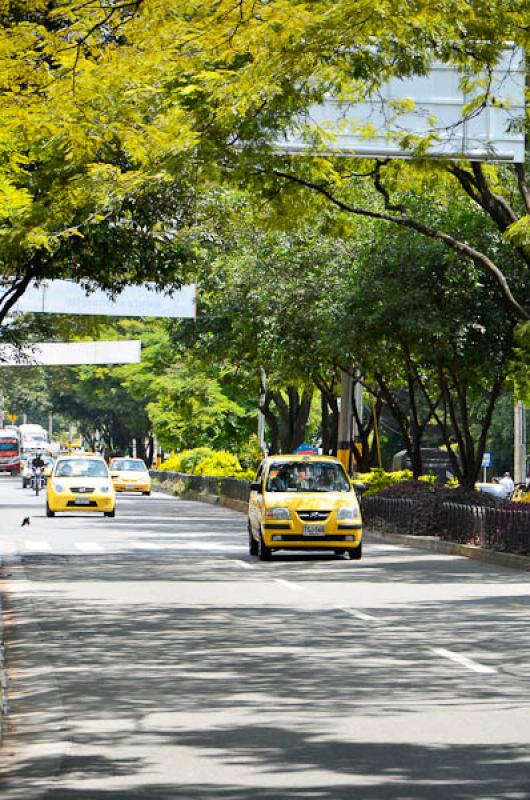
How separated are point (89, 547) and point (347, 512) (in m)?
5.96

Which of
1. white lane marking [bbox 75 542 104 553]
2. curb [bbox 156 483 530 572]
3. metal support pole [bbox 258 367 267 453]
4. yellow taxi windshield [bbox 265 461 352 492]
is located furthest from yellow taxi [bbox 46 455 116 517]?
yellow taxi windshield [bbox 265 461 352 492]

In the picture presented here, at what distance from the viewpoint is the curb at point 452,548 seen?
27594 millimetres

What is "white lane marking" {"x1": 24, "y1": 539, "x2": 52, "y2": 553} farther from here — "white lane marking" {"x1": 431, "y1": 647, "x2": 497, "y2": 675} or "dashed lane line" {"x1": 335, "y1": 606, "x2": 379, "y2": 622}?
"white lane marking" {"x1": 431, "y1": 647, "x2": 497, "y2": 675}

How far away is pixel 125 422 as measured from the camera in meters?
115

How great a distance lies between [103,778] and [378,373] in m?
34.1

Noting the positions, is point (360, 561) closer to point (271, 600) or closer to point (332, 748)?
point (271, 600)

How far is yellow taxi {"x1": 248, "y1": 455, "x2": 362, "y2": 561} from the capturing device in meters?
28.1

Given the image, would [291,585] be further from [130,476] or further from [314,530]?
[130,476]

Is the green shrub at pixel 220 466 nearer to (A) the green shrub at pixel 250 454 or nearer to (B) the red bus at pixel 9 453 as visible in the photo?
(A) the green shrub at pixel 250 454

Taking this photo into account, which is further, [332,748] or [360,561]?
[360,561]

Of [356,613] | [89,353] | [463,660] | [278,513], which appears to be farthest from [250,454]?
[463,660]

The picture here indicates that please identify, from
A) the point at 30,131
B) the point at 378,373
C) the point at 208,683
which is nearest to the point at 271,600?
the point at 30,131

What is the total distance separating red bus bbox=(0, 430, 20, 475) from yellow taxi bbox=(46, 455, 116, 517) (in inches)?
3678

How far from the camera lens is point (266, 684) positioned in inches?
500
